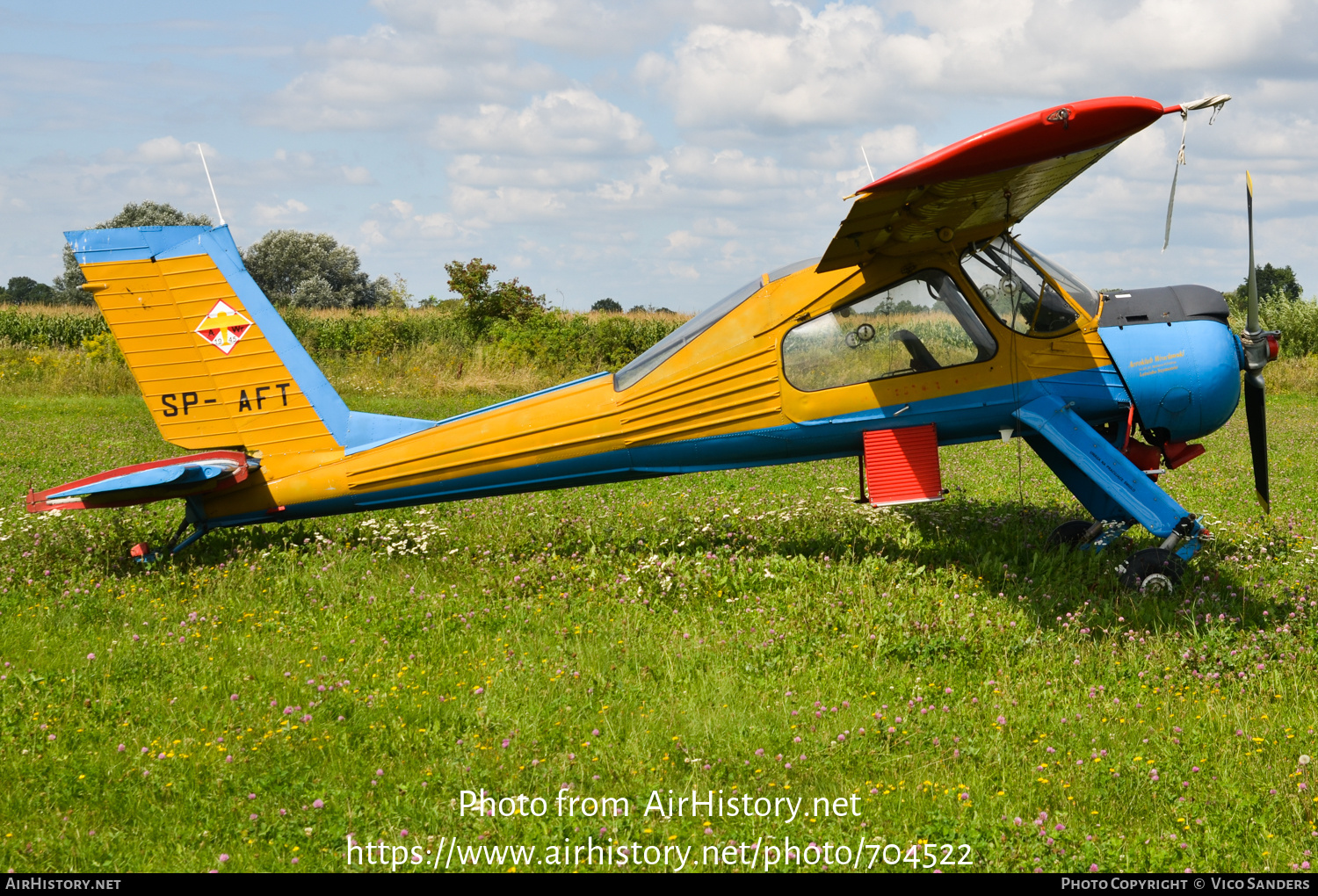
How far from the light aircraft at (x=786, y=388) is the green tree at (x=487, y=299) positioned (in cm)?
2281

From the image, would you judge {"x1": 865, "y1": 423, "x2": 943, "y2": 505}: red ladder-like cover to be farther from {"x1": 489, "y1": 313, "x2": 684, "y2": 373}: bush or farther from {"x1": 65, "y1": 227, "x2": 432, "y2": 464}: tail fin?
{"x1": 489, "y1": 313, "x2": 684, "y2": 373}: bush

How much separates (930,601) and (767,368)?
2.12 meters

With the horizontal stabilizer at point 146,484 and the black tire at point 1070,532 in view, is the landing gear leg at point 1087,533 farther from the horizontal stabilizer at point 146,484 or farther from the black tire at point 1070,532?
the horizontal stabilizer at point 146,484

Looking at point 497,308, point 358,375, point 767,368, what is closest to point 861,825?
point 767,368

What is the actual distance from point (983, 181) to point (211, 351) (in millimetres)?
5916

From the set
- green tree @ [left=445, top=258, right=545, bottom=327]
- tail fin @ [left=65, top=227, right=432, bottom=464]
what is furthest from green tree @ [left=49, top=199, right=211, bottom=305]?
tail fin @ [left=65, top=227, right=432, bottom=464]

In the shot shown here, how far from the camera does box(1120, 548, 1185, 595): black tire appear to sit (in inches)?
262

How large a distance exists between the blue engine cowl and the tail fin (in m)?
5.48

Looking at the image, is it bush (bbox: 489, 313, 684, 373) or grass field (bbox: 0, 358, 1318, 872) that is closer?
grass field (bbox: 0, 358, 1318, 872)

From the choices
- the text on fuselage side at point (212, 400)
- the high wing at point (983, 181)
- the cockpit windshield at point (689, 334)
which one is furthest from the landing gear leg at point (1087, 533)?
the text on fuselage side at point (212, 400)

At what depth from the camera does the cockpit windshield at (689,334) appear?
7355 millimetres

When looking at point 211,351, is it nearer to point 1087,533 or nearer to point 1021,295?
point 1021,295

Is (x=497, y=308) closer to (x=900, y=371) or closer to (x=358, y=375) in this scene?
(x=358, y=375)

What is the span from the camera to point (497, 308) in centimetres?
3031
